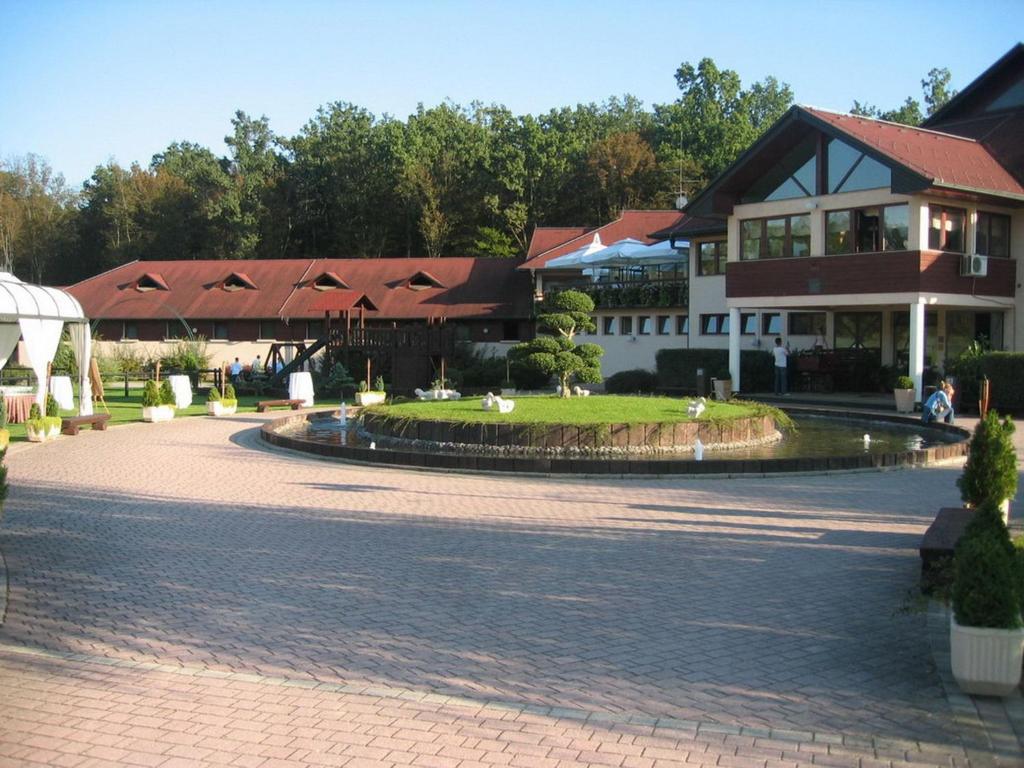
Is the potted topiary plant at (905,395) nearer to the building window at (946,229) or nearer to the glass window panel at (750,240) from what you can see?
the building window at (946,229)

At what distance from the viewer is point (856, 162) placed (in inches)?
1127

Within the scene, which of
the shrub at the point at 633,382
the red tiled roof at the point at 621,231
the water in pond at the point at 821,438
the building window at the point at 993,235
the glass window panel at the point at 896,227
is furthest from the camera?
the red tiled roof at the point at 621,231

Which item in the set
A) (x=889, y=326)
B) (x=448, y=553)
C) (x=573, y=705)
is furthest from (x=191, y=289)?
(x=573, y=705)

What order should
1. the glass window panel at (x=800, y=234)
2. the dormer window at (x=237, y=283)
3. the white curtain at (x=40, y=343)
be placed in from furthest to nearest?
the dormer window at (x=237, y=283)
the glass window panel at (x=800, y=234)
the white curtain at (x=40, y=343)

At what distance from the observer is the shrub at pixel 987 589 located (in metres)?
5.70

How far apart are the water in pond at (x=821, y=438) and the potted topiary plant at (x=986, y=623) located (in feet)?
36.3

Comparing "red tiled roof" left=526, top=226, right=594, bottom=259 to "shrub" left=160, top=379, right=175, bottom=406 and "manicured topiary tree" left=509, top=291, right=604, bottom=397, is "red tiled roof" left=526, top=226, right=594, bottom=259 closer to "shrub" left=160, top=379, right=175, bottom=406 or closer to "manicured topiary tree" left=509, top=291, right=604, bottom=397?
"shrub" left=160, top=379, right=175, bottom=406

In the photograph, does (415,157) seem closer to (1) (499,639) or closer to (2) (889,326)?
(2) (889,326)

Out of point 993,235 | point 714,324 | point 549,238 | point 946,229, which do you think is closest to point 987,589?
point 946,229

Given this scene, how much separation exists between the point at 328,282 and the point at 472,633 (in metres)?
49.0

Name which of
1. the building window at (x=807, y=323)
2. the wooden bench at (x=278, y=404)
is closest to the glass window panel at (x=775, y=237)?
the building window at (x=807, y=323)

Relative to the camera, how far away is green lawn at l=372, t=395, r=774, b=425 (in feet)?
61.8

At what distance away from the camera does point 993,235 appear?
29.2 meters

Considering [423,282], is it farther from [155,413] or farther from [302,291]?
[155,413]
